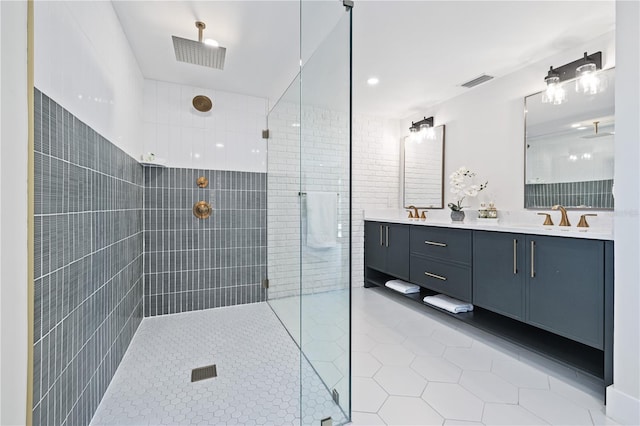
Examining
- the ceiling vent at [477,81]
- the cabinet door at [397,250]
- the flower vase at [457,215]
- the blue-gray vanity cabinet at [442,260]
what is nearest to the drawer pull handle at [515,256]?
the blue-gray vanity cabinet at [442,260]

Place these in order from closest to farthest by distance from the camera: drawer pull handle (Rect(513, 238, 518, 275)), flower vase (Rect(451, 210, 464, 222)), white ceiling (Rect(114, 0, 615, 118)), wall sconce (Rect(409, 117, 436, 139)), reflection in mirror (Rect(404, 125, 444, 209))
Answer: white ceiling (Rect(114, 0, 615, 118)) → drawer pull handle (Rect(513, 238, 518, 275)) → flower vase (Rect(451, 210, 464, 222)) → reflection in mirror (Rect(404, 125, 444, 209)) → wall sconce (Rect(409, 117, 436, 139))

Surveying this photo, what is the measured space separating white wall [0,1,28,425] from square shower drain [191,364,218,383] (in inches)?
42.9

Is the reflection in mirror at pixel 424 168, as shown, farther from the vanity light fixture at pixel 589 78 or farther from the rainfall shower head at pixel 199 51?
the rainfall shower head at pixel 199 51

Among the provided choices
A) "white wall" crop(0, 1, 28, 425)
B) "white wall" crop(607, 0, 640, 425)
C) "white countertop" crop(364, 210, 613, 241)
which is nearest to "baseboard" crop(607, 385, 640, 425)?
"white wall" crop(607, 0, 640, 425)

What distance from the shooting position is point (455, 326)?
2633mm

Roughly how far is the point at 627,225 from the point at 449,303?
4.80 ft

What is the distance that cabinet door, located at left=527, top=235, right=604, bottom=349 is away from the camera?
165 cm

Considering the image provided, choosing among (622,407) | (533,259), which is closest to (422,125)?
(533,259)

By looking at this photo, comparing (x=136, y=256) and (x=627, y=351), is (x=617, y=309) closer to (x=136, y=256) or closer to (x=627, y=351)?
(x=627, y=351)

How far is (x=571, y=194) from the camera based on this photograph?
2.33 meters

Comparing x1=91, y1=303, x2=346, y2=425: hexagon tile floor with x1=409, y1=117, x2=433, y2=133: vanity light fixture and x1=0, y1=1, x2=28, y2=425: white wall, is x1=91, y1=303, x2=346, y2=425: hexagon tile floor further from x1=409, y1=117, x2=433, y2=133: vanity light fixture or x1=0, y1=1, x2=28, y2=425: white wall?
x1=409, y1=117, x2=433, y2=133: vanity light fixture

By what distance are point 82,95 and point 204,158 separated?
5.63ft

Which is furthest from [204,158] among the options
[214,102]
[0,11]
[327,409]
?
[327,409]

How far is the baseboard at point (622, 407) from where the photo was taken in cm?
139
